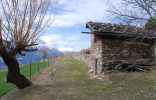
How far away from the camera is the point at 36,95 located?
19.6 ft

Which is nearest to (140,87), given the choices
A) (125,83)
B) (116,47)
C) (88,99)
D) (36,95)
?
(125,83)

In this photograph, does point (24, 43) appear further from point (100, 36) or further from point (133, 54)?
point (133, 54)

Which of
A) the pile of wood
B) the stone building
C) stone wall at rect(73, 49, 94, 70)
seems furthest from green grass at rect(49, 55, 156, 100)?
stone wall at rect(73, 49, 94, 70)

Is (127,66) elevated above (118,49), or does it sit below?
below

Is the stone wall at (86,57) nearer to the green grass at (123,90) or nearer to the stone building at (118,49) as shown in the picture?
the stone building at (118,49)

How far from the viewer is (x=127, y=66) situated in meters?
8.59

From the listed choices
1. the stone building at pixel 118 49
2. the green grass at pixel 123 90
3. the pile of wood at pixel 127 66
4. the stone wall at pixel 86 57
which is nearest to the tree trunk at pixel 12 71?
the green grass at pixel 123 90

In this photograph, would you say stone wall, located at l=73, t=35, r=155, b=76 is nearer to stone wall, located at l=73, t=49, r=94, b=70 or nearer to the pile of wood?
the pile of wood

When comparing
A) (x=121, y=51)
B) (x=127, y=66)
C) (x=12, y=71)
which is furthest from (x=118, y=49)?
(x=12, y=71)

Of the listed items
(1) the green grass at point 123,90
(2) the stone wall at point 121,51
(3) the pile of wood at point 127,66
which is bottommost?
(1) the green grass at point 123,90

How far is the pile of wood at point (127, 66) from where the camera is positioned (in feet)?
27.7

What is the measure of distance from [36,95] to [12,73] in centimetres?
164

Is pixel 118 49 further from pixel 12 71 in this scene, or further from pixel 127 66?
pixel 12 71

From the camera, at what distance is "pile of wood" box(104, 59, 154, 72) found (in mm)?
8453
